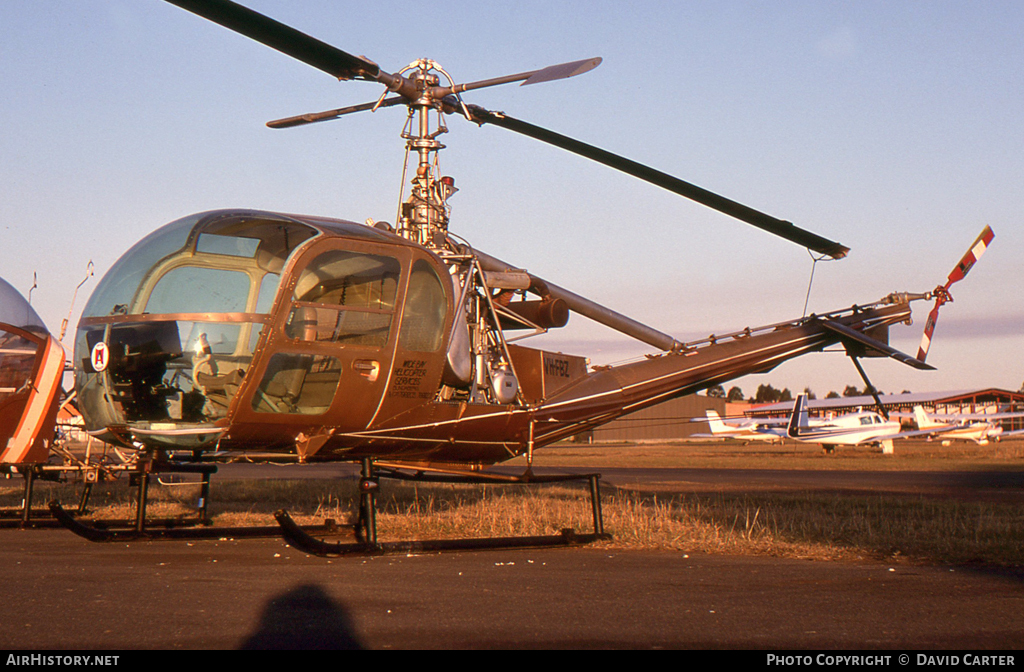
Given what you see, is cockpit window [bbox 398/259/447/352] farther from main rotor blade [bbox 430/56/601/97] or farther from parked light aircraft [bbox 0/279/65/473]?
parked light aircraft [bbox 0/279/65/473]

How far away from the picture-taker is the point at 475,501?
15.5 m

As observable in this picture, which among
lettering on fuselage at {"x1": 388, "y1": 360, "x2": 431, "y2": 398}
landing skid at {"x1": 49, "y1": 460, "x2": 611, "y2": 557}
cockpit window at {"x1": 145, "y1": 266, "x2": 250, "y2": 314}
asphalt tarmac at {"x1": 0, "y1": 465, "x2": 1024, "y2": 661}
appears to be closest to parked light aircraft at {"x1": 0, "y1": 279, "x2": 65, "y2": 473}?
asphalt tarmac at {"x1": 0, "y1": 465, "x2": 1024, "y2": 661}

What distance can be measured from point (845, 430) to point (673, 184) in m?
40.1

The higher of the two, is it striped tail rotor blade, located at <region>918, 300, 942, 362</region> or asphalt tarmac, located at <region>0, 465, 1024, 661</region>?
striped tail rotor blade, located at <region>918, 300, 942, 362</region>

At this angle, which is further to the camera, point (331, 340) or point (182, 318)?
point (331, 340)

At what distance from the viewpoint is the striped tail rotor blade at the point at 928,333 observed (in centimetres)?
1136

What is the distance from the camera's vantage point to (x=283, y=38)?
22.5 feet

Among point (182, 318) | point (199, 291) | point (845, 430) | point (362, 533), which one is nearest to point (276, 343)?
→ point (182, 318)

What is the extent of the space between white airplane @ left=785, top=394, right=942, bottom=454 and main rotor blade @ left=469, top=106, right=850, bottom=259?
36242 mm

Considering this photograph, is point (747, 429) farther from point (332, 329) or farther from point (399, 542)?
point (332, 329)

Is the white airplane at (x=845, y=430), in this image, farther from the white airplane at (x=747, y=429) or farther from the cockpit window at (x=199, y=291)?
the cockpit window at (x=199, y=291)

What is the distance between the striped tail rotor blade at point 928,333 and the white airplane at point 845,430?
114 feet

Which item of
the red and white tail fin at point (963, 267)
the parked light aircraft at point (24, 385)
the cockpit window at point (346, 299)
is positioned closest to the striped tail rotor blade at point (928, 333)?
the red and white tail fin at point (963, 267)

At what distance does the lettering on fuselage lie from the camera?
8.06m
